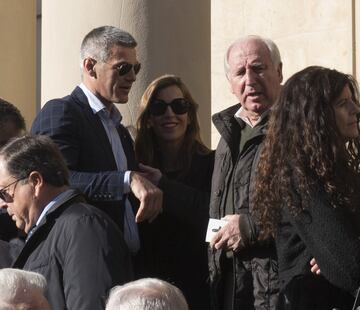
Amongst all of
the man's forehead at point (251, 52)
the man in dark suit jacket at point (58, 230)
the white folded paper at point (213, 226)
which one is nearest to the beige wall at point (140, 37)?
the man's forehead at point (251, 52)

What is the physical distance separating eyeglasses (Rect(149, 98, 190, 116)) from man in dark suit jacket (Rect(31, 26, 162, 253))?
9.7 inches

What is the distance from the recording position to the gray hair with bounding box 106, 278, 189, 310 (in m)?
5.00

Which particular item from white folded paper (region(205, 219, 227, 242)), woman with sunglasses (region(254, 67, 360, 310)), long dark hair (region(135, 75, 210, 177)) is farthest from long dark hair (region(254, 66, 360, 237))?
long dark hair (region(135, 75, 210, 177))

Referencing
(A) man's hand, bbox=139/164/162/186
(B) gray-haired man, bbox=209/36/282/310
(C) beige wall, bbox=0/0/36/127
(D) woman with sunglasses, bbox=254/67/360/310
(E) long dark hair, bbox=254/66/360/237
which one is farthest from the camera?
(C) beige wall, bbox=0/0/36/127

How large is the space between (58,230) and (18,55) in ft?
19.0

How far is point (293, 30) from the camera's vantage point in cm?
1127

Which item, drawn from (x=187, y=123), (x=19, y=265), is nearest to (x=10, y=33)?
(x=187, y=123)

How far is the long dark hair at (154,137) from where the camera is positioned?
7613mm

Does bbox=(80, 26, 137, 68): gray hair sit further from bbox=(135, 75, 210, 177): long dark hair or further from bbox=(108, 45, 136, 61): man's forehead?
bbox=(135, 75, 210, 177): long dark hair

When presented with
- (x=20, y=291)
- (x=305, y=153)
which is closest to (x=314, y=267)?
(x=305, y=153)

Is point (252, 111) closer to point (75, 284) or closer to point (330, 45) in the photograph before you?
point (75, 284)

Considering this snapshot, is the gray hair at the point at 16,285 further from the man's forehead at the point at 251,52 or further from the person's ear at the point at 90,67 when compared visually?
the man's forehead at the point at 251,52

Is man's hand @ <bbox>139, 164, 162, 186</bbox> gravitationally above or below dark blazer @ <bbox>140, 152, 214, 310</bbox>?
above

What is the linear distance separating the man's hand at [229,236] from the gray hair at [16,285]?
52.2 inches
